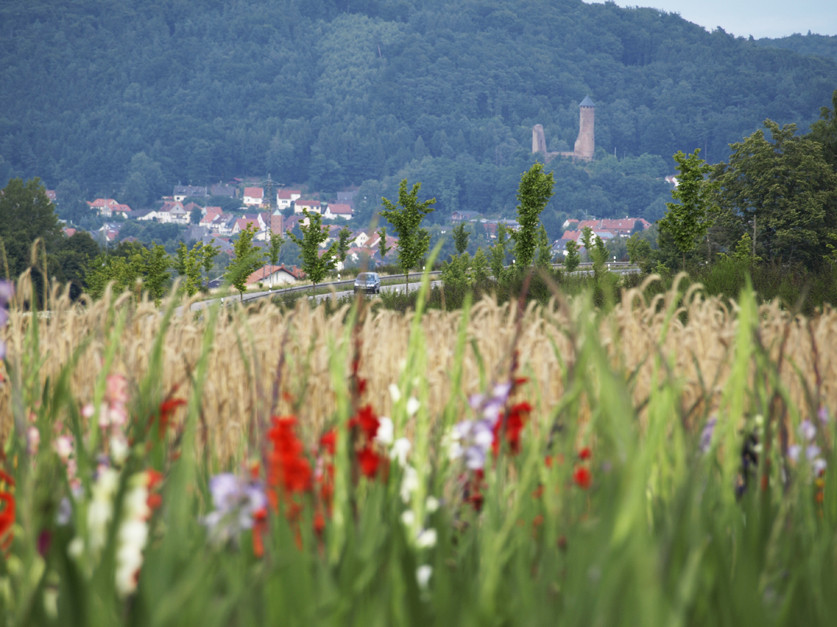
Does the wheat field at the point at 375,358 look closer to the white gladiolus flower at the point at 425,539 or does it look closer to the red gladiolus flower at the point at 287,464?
the white gladiolus flower at the point at 425,539

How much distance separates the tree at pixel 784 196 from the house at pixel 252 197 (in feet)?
536

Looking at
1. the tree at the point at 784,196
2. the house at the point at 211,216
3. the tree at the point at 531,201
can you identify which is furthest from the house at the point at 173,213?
the tree at the point at 531,201

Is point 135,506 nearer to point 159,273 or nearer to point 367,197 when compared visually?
point 159,273

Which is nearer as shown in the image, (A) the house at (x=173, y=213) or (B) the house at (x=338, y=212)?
(A) the house at (x=173, y=213)

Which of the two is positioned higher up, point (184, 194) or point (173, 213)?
point (184, 194)

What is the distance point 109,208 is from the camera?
173375 millimetres

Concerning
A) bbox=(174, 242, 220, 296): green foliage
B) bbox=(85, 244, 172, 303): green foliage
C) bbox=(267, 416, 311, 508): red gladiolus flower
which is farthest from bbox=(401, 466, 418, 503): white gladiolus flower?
bbox=(174, 242, 220, 296): green foliage

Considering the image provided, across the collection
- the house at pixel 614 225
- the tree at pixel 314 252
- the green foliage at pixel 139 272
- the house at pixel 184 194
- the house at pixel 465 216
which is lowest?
the house at pixel 614 225

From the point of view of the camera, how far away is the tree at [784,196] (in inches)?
1558

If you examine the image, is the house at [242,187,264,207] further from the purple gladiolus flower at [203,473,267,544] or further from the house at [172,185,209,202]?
the purple gladiolus flower at [203,473,267,544]

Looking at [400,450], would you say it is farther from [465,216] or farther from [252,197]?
[252,197]

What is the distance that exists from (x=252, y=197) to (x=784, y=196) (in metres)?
169

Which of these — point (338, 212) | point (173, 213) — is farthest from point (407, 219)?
point (173, 213)

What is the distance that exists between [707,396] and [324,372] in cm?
210
